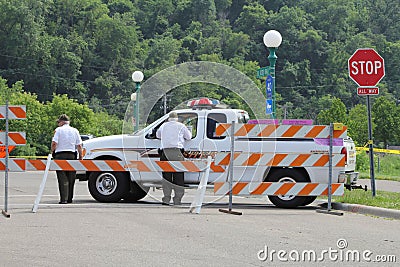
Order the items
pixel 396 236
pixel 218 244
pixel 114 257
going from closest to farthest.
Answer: pixel 114 257 → pixel 218 244 → pixel 396 236

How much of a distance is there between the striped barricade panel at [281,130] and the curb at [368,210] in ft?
4.66

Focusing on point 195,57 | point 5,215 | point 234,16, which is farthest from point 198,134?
point 234,16

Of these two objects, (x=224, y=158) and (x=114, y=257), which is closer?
(x=114, y=257)

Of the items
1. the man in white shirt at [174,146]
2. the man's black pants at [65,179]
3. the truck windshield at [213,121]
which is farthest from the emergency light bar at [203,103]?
the man's black pants at [65,179]

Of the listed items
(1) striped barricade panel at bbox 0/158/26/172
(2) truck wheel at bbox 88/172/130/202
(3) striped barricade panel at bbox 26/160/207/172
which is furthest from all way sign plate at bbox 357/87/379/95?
(1) striped barricade panel at bbox 0/158/26/172

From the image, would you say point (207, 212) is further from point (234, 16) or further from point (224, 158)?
point (234, 16)

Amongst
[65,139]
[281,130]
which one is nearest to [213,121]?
[281,130]

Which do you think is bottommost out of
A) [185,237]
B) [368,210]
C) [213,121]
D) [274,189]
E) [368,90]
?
[185,237]

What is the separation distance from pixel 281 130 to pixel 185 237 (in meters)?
5.48

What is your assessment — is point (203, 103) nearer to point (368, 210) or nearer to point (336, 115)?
point (368, 210)

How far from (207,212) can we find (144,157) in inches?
93.9

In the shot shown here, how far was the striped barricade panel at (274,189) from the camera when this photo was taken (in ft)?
53.0

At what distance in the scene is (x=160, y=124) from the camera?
17.6 metres

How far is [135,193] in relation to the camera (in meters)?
18.0
